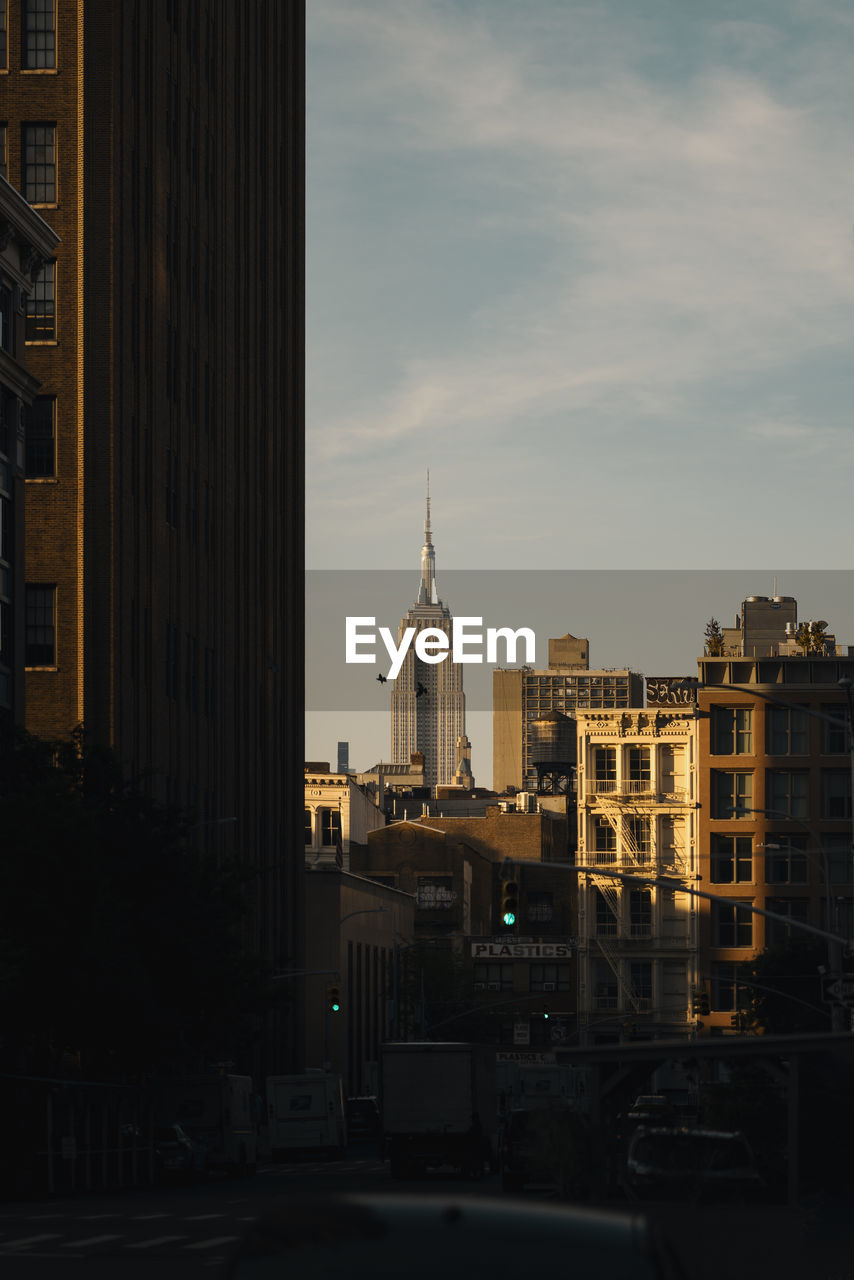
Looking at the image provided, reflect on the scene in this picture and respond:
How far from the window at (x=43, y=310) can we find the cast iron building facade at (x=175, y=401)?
0.22 ft

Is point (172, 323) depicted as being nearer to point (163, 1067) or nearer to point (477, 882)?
point (163, 1067)

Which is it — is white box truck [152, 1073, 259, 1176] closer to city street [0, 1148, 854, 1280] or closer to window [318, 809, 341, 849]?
city street [0, 1148, 854, 1280]

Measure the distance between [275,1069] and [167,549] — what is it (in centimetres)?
2849

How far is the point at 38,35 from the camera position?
6556 cm

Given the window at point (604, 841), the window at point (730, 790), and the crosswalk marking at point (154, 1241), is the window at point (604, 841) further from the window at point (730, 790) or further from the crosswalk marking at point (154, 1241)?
the crosswalk marking at point (154, 1241)

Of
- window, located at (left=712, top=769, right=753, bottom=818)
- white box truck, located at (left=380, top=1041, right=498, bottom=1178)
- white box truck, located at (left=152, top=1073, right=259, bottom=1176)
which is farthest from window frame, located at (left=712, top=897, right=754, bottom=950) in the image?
white box truck, located at (left=152, top=1073, right=259, bottom=1176)

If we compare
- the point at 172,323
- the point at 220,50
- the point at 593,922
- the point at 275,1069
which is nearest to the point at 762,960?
the point at 275,1069

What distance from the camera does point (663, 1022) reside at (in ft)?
388

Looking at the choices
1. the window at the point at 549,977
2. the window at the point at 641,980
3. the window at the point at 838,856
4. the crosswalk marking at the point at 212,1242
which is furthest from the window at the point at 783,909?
the crosswalk marking at the point at 212,1242

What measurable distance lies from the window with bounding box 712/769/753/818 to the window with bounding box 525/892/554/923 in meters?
34.1

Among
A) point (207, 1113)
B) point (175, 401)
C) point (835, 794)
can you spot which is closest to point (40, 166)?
point (175, 401)

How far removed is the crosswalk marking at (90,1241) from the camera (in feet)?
82.8

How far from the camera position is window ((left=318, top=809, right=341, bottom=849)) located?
149125 millimetres

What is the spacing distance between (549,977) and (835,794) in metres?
31.2
